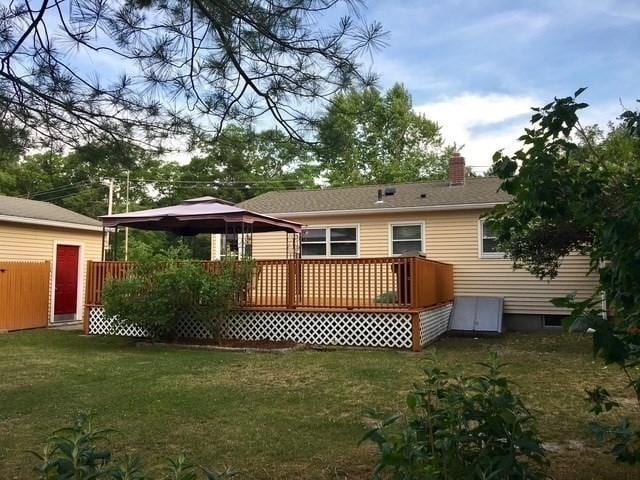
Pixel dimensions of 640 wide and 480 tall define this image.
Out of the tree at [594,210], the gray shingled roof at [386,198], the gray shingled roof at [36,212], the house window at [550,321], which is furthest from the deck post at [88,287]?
the house window at [550,321]

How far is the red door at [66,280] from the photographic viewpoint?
45.9ft

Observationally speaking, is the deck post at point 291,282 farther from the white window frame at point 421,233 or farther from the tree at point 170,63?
the tree at point 170,63

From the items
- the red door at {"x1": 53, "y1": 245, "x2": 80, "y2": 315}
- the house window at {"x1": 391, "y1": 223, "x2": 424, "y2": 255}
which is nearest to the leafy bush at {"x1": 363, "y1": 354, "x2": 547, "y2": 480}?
the house window at {"x1": 391, "y1": 223, "x2": 424, "y2": 255}

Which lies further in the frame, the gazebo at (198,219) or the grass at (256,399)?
the gazebo at (198,219)

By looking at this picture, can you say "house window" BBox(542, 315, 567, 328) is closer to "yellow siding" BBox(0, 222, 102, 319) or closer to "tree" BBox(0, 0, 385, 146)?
"tree" BBox(0, 0, 385, 146)

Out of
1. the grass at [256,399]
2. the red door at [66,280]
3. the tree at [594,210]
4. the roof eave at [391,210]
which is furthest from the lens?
the red door at [66,280]

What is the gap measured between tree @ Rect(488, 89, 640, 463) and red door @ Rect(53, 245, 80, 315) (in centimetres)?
1343

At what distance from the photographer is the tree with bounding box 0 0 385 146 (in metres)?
3.93

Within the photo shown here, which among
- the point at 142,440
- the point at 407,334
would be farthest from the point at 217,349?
the point at 142,440

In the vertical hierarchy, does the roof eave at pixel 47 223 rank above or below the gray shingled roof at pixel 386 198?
below

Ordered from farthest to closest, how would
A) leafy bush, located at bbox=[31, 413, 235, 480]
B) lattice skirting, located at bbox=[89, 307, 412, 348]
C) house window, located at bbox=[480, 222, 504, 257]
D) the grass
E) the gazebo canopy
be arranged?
1. house window, located at bbox=[480, 222, 504, 257]
2. the gazebo canopy
3. lattice skirting, located at bbox=[89, 307, 412, 348]
4. the grass
5. leafy bush, located at bbox=[31, 413, 235, 480]

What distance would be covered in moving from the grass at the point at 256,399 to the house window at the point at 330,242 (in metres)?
4.96

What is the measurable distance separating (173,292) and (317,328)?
268 centimetres

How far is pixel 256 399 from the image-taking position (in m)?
5.71
